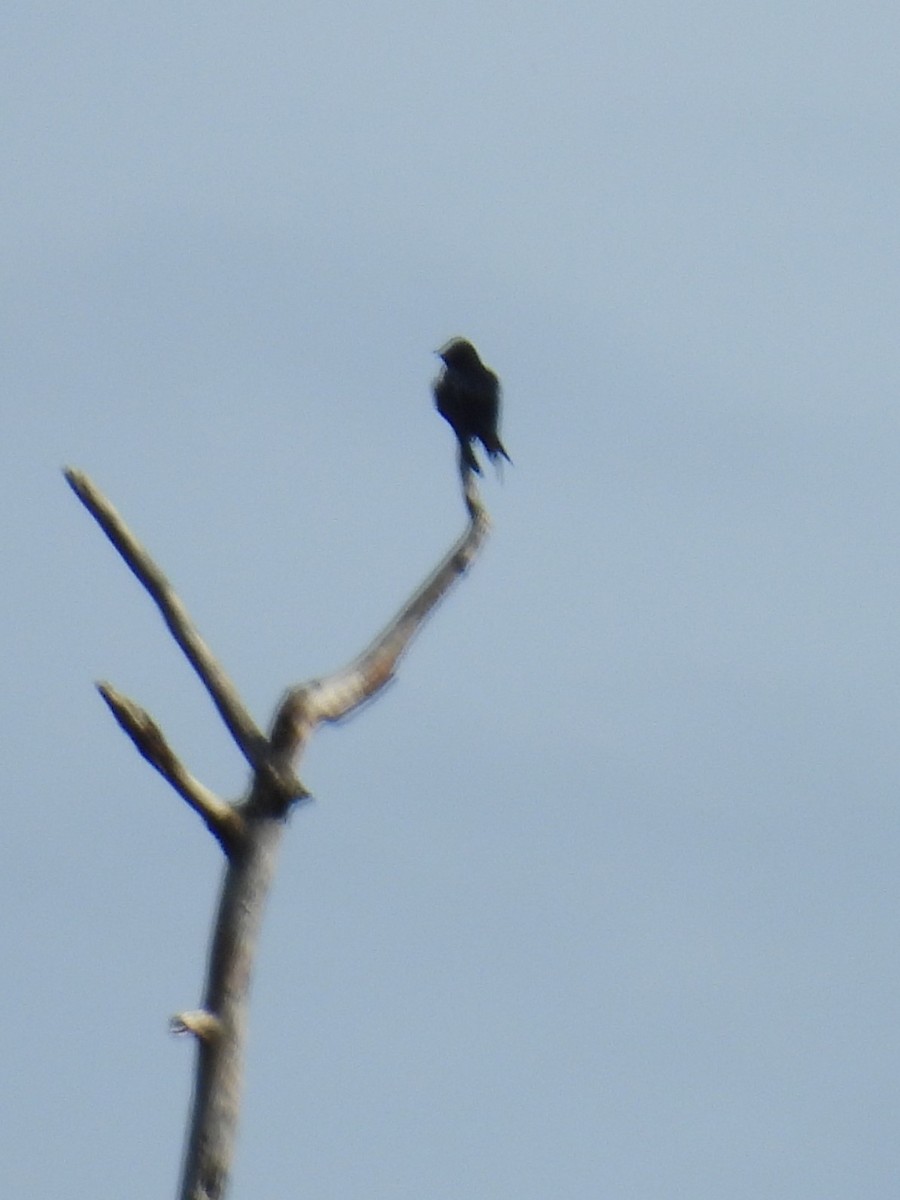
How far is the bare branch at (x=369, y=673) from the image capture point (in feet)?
25.4

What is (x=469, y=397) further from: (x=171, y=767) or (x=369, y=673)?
(x=171, y=767)

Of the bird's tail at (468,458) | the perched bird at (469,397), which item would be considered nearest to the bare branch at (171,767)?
the bird's tail at (468,458)

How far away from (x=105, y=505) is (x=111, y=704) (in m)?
0.65

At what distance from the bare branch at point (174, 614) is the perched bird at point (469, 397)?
4410 mm

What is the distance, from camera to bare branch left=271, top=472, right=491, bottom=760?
7750 millimetres

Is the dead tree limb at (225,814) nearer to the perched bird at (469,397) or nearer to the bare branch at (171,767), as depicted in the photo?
the bare branch at (171,767)

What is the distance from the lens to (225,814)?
24.8 ft

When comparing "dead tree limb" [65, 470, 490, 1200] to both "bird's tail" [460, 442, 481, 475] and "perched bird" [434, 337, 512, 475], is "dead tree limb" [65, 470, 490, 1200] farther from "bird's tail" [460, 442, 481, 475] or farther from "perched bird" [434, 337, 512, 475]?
"perched bird" [434, 337, 512, 475]

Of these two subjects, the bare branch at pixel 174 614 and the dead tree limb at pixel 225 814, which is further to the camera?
the bare branch at pixel 174 614

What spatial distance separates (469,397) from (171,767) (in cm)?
537

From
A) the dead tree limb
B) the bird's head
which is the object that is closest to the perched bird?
the bird's head

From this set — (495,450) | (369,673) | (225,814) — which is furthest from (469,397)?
(225,814)

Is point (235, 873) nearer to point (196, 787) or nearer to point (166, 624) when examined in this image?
point (196, 787)

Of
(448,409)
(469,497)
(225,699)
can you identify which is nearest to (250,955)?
(225,699)
